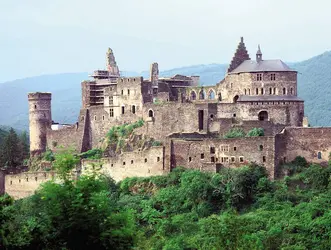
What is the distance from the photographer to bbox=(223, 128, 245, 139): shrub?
1793 inches

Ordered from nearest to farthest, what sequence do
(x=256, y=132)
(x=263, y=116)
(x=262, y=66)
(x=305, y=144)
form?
1. (x=305, y=144)
2. (x=256, y=132)
3. (x=263, y=116)
4. (x=262, y=66)

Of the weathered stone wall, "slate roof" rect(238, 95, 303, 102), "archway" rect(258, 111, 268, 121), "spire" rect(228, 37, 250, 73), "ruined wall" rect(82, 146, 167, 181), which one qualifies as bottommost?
"ruined wall" rect(82, 146, 167, 181)

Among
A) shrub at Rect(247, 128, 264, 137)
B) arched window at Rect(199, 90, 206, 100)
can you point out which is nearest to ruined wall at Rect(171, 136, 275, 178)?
shrub at Rect(247, 128, 264, 137)

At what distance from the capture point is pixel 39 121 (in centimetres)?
5872

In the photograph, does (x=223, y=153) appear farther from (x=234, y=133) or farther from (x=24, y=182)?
(x=24, y=182)

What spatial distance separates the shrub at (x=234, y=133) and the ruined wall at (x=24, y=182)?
1399cm

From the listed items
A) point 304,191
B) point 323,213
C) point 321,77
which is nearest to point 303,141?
point 304,191

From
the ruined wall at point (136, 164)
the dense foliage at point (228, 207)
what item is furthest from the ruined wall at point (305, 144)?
the ruined wall at point (136, 164)

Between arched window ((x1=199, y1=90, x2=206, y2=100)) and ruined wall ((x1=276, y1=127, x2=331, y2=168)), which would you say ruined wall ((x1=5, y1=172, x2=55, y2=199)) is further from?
ruined wall ((x1=276, y1=127, x2=331, y2=168))

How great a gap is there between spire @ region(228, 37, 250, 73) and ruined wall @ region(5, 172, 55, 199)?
1555 cm

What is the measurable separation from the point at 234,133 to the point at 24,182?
17.4 metres

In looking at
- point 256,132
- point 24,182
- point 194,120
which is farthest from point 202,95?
point 24,182

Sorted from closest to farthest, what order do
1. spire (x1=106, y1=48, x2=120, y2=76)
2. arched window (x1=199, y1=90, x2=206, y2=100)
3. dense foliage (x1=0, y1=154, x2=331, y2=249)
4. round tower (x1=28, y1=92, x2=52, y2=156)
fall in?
dense foliage (x1=0, y1=154, x2=331, y2=249) < arched window (x1=199, y1=90, x2=206, y2=100) < round tower (x1=28, y1=92, x2=52, y2=156) < spire (x1=106, y1=48, x2=120, y2=76)

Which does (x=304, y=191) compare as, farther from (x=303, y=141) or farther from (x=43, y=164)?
(x=43, y=164)
